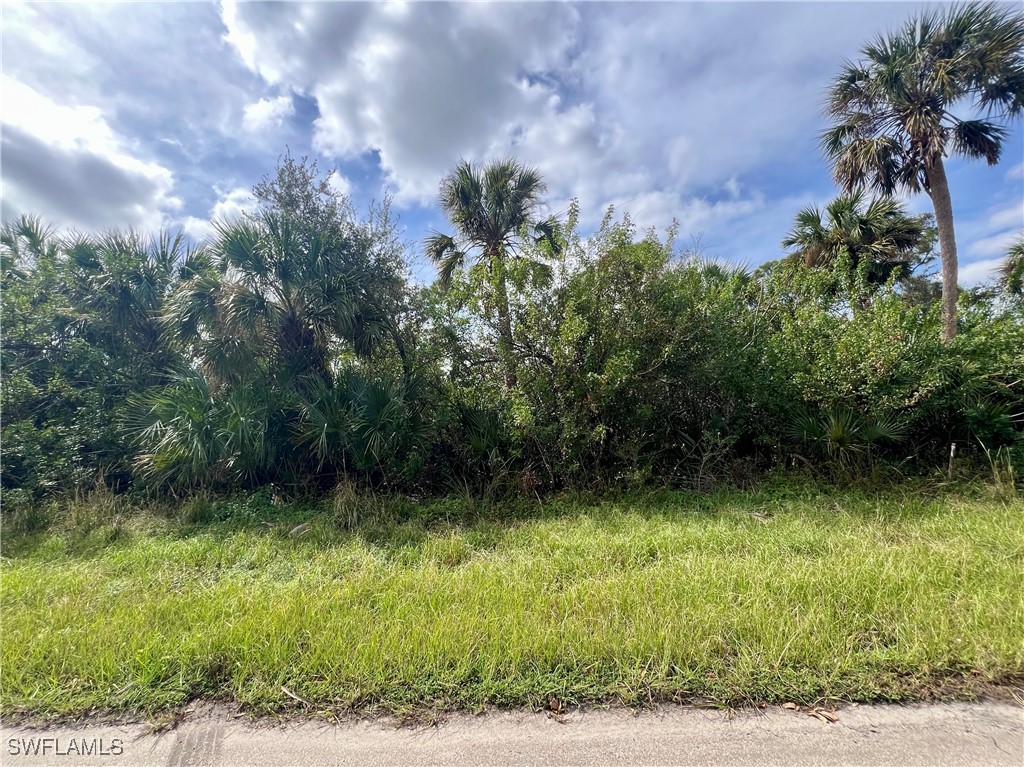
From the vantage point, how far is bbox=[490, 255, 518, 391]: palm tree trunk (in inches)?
235

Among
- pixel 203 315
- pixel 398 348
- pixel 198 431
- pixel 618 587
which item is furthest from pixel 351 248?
pixel 618 587

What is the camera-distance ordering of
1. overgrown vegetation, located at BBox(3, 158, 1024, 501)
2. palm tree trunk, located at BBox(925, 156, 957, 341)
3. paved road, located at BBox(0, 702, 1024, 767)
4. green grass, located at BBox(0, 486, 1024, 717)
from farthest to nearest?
palm tree trunk, located at BBox(925, 156, 957, 341) < overgrown vegetation, located at BBox(3, 158, 1024, 501) < green grass, located at BBox(0, 486, 1024, 717) < paved road, located at BBox(0, 702, 1024, 767)

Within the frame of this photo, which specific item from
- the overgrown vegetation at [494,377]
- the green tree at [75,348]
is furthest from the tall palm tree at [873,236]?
the green tree at [75,348]

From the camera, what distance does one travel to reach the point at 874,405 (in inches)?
223

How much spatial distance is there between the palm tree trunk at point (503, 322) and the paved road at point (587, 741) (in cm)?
446

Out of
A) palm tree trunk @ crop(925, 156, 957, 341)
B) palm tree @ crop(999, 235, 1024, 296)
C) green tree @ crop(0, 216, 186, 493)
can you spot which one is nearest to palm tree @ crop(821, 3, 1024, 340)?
palm tree trunk @ crop(925, 156, 957, 341)

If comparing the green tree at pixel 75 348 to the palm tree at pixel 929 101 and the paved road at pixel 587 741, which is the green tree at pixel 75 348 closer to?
the paved road at pixel 587 741

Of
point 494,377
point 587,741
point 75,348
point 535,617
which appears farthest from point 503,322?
point 75,348

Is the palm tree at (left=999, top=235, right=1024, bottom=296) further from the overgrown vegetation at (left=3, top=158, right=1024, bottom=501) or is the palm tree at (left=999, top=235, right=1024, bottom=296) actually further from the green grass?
the green grass

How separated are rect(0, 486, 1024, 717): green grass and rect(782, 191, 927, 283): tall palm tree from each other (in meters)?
9.56

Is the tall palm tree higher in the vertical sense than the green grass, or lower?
higher

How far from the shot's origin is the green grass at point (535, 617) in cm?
214

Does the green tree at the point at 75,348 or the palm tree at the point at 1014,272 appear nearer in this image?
the green tree at the point at 75,348

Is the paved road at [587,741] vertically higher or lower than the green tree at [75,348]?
lower
